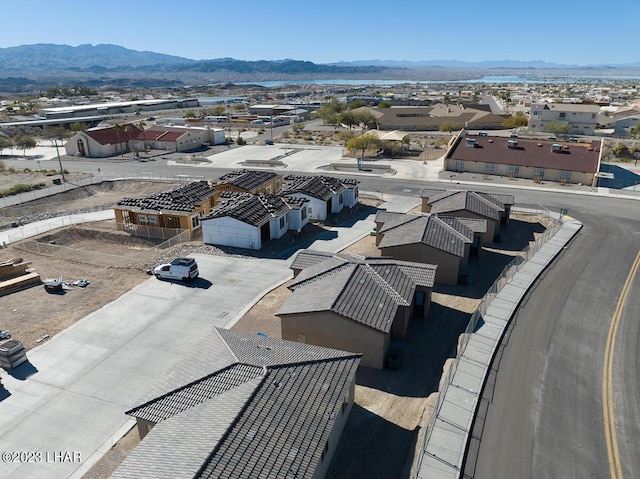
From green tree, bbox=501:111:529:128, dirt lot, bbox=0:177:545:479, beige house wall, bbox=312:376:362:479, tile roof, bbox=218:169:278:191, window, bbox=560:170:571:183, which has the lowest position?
dirt lot, bbox=0:177:545:479

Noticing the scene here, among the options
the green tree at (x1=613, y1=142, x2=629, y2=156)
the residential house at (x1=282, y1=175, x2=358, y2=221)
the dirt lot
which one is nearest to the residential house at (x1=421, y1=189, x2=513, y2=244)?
the dirt lot

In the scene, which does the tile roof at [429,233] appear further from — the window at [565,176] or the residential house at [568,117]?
the residential house at [568,117]

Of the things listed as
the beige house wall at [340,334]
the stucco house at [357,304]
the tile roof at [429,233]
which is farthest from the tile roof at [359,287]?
the tile roof at [429,233]

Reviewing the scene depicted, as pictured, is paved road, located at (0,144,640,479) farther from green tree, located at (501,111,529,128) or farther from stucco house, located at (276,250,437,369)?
green tree, located at (501,111,529,128)

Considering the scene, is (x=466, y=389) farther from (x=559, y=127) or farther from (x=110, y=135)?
(x=559, y=127)

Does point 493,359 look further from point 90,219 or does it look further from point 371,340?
point 90,219

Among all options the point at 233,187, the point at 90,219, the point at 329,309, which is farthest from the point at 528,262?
the point at 90,219
